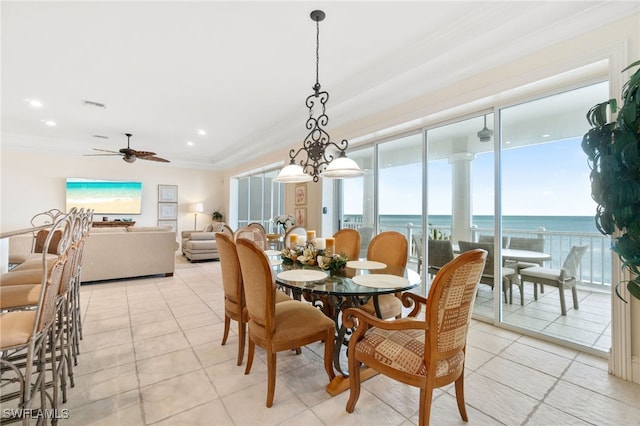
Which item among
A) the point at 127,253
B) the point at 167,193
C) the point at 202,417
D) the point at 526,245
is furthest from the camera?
the point at 167,193

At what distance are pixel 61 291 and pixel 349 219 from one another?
405 centimetres

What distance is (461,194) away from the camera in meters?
3.66

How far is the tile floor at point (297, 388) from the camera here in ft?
5.36

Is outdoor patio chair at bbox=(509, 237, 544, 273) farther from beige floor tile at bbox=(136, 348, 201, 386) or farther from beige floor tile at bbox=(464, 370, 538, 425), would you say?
beige floor tile at bbox=(136, 348, 201, 386)

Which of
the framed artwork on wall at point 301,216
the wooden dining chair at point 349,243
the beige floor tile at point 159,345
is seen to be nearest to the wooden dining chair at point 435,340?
the wooden dining chair at point 349,243

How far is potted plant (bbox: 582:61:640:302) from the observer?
1.70 meters

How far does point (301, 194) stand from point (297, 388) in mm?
4047

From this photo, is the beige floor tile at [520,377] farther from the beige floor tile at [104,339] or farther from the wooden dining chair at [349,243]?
the beige floor tile at [104,339]

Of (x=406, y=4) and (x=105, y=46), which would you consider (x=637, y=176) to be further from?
(x=105, y=46)

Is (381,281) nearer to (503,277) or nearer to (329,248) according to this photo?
(329,248)

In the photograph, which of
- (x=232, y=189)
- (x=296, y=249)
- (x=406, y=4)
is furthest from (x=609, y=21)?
(x=232, y=189)

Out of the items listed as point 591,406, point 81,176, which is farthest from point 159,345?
point 81,176

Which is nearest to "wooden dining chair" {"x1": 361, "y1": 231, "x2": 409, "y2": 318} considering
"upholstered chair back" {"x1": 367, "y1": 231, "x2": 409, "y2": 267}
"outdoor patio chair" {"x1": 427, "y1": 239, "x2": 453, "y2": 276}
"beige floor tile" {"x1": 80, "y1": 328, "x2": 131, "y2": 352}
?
"upholstered chair back" {"x1": 367, "y1": 231, "x2": 409, "y2": 267}

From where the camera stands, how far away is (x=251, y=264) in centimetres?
175
